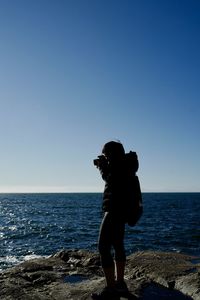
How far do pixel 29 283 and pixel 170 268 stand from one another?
3308 mm

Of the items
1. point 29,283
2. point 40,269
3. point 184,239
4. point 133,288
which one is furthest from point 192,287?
point 184,239

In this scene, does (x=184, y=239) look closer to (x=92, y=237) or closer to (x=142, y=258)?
(x=92, y=237)

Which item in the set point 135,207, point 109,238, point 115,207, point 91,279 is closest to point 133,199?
point 135,207

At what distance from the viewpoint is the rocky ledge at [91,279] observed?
21.0 feet

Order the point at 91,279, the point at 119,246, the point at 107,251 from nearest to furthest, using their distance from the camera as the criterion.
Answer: the point at 107,251
the point at 119,246
the point at 91,279

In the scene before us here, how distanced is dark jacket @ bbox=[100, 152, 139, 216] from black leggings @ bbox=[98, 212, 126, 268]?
0.14 m

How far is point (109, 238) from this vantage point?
6137 mm

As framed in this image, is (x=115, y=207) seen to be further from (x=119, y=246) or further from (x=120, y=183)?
(x=119, y=246)

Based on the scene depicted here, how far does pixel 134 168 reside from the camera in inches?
244

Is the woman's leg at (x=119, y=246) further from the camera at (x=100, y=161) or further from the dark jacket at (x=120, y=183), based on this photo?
the camera at (x=100, y=161)

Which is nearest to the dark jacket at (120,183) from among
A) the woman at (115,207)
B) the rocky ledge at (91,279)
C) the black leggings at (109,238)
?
the woman at (115,207)

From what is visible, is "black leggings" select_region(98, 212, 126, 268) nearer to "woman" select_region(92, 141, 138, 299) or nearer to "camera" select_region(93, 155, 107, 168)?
"woman" select_region(92, 141, 138, 299)

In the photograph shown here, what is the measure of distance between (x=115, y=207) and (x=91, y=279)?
237 cm

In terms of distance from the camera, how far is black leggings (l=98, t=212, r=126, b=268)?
19.9 ft
